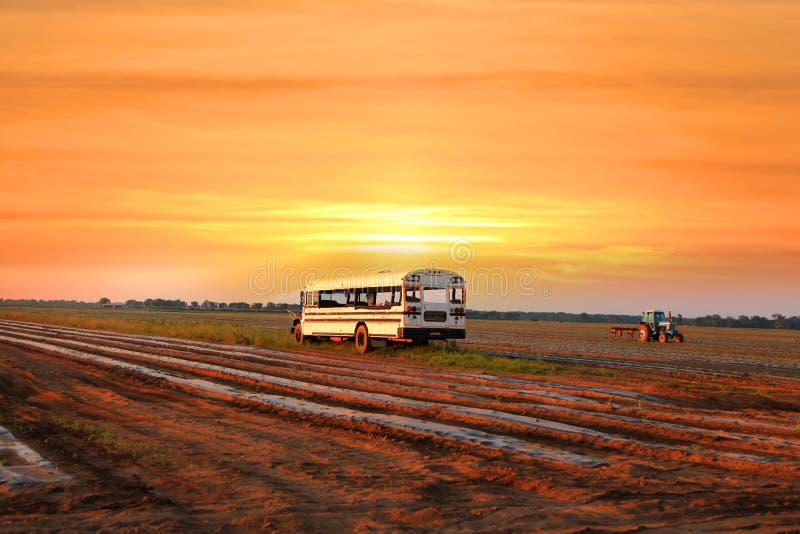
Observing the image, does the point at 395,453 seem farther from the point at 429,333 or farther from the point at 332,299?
the point at 332,299

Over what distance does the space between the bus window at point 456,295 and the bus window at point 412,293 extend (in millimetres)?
1654

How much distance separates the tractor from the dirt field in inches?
1306

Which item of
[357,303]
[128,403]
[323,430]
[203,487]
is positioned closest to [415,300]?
[357,303]

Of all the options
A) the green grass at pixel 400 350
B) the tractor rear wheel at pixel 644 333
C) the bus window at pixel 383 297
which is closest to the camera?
the green grass at pixel 400 350

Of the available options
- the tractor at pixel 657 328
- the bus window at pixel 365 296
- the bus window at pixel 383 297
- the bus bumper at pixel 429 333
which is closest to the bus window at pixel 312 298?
the bus window at pixel 365 296

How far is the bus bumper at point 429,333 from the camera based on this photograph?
31047mm

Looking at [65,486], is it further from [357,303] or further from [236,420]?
[357,303]

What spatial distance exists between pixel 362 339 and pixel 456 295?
4532mm

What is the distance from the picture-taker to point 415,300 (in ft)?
102

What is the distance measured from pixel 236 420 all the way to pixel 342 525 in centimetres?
711

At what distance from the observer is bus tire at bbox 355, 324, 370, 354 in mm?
33534

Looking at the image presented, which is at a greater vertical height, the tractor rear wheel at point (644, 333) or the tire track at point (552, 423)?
the tractor rear wheel at point (644, 333)

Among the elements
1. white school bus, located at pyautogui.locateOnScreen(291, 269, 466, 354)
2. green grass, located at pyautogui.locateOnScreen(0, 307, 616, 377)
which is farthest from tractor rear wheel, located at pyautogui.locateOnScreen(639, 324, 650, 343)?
white school bus, located at pyautogui.locateOnScreen(291, 269, 466, 354)

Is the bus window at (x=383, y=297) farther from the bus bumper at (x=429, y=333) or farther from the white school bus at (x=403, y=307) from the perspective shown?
the bus bumper at (x=429, y=333)
